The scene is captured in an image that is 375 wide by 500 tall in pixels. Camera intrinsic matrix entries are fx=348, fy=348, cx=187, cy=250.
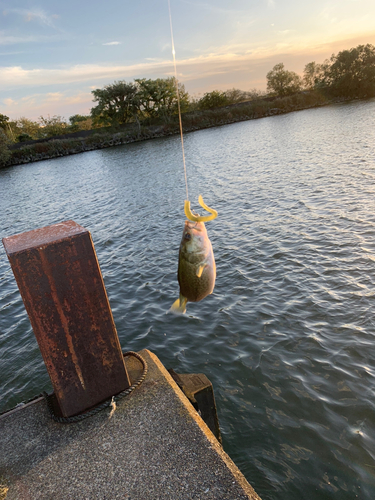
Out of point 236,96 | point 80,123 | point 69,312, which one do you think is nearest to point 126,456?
point 69,312

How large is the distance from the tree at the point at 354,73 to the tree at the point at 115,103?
5581cm

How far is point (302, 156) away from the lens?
85.7 ft

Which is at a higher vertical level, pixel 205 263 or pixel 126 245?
pixel 205 263

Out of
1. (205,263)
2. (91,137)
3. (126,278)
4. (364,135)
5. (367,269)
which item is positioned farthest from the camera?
(91,137)

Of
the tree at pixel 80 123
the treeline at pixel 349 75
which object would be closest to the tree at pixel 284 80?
the treeline at pixel 349 75

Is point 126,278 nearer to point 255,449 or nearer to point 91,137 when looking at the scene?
point 255,449

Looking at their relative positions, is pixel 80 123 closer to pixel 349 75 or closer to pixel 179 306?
pixel 349 75

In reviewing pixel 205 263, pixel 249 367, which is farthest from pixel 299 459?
pixel 205 263

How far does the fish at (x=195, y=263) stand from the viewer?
9.38 ft

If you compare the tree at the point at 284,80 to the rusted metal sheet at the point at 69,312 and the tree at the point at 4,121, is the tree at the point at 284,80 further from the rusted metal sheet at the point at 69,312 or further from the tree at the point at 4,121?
the rusted metal sheet at the point at 69,312

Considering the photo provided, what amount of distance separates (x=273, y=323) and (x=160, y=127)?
90603 millimetres

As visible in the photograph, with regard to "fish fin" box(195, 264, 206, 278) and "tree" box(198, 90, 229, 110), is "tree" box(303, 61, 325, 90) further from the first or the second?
"fish fin" box(195, 264, 206, 278)

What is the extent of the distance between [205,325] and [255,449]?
3.35 meters

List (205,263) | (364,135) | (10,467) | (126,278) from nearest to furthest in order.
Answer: (205,263), (10,467), (126,278), (364,135)
